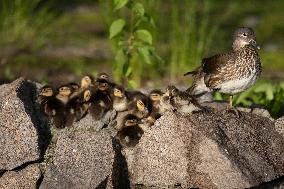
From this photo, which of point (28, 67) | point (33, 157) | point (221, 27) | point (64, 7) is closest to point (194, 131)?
point (33, 157)

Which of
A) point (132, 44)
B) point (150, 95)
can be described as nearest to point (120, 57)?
→ point (132, 44)

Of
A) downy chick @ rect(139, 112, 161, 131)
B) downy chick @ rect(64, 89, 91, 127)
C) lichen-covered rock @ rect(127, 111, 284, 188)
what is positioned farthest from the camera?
downy chick @ rect(64, 89, 91, 127)

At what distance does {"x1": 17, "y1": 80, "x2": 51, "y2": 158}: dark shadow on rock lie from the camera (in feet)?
26.5

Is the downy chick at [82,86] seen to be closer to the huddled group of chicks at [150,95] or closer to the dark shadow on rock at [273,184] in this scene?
the huddled group of chicks at [150,95]

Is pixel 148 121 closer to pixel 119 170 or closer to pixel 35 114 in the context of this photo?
pixel 119 170

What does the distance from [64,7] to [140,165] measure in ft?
42.4

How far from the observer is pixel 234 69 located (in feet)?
28.1

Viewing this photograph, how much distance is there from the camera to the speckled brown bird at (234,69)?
8523 millimetres

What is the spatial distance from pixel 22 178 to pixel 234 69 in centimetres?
253

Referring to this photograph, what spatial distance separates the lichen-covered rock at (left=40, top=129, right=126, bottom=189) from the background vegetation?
2357mm

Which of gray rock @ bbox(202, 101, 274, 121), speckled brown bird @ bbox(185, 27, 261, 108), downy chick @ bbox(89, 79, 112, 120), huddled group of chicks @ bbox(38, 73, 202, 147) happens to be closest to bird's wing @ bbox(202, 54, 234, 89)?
speckled brown bird @ bbox(185, 27, 261, 108)

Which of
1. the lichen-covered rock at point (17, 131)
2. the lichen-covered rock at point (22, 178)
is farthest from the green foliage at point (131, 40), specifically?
the lichen-covered rock at point (22, 178)

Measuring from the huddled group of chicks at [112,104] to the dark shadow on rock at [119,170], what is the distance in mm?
121

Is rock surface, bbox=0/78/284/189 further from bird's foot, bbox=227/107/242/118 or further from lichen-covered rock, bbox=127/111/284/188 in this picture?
bird's foot, bbox=227/107/242/118
